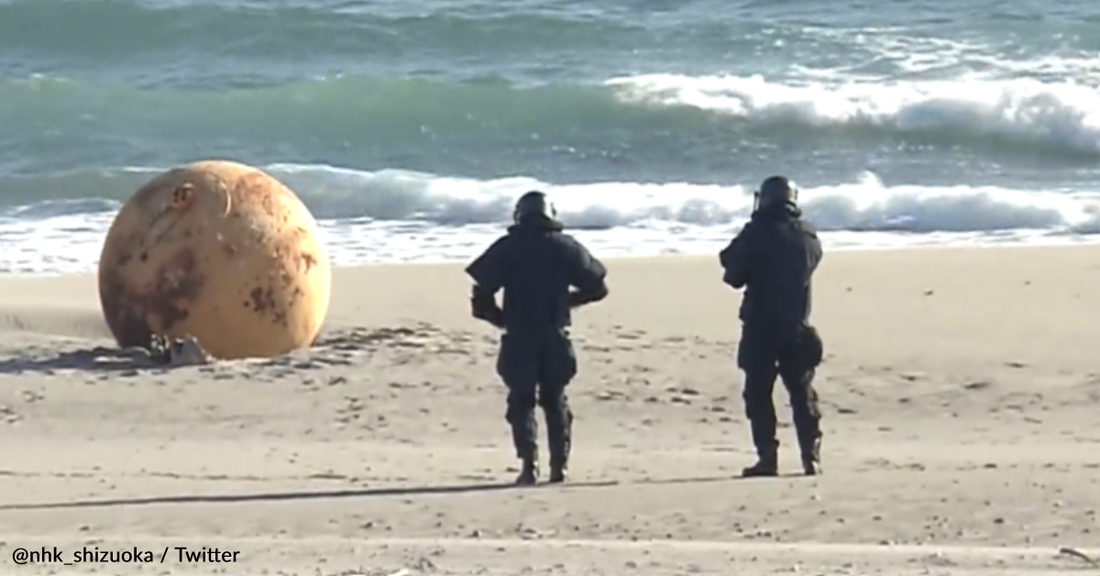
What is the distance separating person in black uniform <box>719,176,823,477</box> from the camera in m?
8.88

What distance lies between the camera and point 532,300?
880 centimetres

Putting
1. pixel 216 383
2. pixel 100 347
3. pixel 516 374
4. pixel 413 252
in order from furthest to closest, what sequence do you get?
1. pixel 413 252
2. pixel 100 347
3. pixel 216 383
4. pixel 516 374

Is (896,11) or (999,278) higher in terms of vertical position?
(896,11)

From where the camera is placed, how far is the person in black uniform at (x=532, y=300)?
28.9 feet

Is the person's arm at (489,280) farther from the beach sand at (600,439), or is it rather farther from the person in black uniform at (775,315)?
the person in black uniform at (775,315)

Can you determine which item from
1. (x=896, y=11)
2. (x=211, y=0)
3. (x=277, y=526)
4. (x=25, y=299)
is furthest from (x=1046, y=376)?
(x=211, y=0)

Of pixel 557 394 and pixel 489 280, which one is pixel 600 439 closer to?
pixel 557 394

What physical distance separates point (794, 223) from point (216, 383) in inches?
131

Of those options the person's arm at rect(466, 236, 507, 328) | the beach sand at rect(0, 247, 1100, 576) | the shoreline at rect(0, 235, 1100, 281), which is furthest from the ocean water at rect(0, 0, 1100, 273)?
the person's arm at rect(466, 236, 507, 328)

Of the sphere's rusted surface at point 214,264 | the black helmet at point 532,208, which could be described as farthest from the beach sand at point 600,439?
the black helmet at point 532,208

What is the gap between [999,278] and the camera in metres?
14.1

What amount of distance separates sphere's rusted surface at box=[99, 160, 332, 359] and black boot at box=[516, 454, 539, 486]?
276cm

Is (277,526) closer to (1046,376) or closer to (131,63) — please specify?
(1046,376)

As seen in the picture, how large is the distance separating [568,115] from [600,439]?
613 inches
